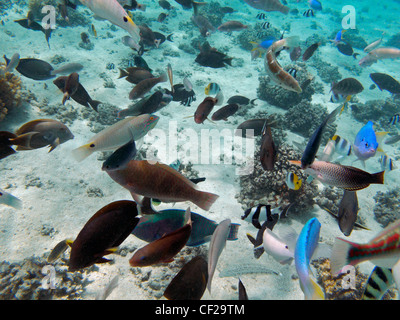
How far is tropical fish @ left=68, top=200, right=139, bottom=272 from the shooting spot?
1.42 meters

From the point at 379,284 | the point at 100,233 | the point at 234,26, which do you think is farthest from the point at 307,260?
the point at 234,26

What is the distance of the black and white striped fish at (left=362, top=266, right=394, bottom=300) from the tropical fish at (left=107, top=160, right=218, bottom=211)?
197cm

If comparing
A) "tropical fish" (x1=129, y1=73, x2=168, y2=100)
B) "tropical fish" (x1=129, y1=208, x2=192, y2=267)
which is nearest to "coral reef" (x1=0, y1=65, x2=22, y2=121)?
"tropical fish" (x1=129, y1=73, x2=168, y2=100)

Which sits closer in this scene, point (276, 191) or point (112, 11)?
point (112, 11)

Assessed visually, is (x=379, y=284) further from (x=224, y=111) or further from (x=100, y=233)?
(x=224, y=111)

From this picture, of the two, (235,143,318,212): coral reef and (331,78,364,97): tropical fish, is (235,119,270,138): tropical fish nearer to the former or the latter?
(235,143,318,212): coral reef

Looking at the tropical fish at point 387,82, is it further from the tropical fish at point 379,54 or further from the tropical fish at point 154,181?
the tropical fish at point 154,181

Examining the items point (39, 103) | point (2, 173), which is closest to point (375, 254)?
point (2, 173)

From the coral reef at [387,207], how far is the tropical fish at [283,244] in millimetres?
5203

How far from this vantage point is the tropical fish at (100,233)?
142 cm

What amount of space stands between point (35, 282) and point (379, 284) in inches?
162

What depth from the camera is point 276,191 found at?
4777mm

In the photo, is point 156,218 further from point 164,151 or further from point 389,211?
point 389,211
